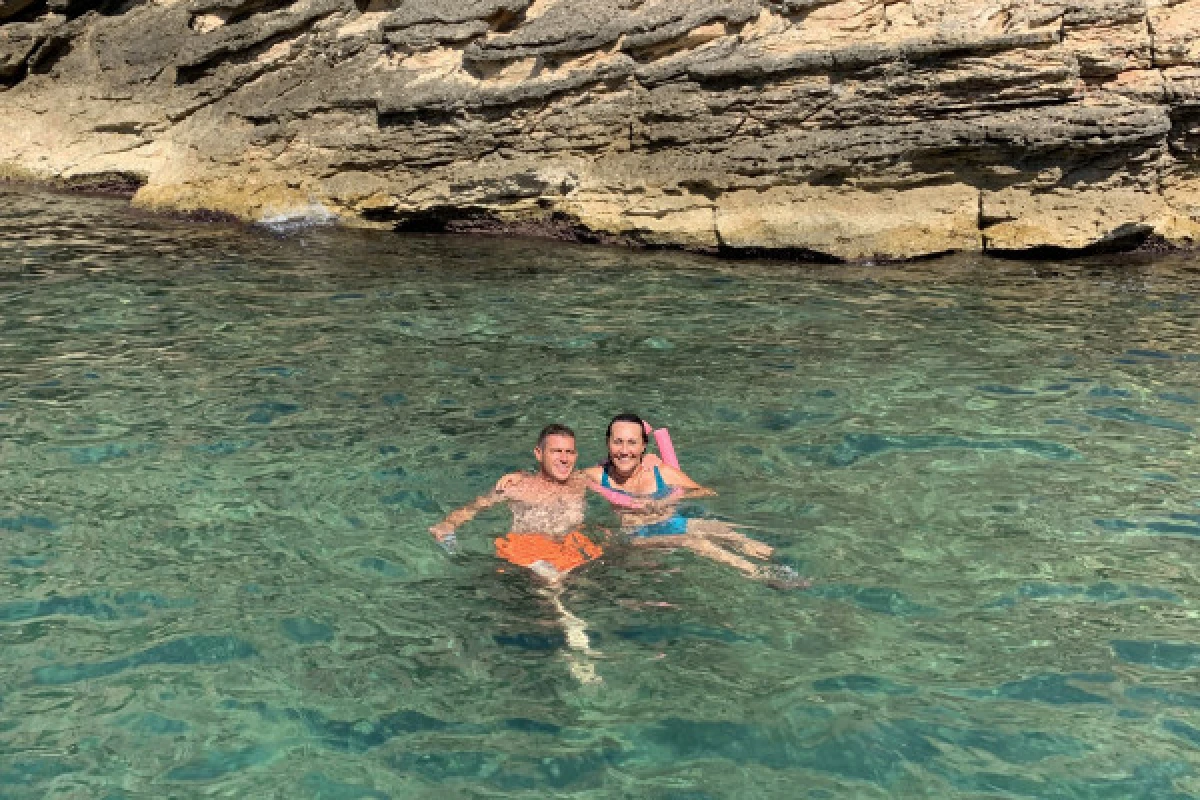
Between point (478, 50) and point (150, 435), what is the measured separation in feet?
27.1

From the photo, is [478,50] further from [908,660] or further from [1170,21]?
[908,660]

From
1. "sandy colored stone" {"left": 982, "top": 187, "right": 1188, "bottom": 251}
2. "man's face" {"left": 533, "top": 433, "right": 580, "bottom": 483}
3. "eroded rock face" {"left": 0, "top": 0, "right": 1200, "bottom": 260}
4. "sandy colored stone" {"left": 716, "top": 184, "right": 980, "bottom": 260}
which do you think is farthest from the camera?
"sandy colored stone" {"left": 716, "top": 184, "right": 980, "bottom": 260}

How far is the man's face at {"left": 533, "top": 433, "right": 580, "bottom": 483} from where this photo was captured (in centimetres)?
622

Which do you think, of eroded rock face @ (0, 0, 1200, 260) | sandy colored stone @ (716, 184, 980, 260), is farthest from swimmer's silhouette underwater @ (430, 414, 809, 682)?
eroded rock face @ (0, 0, 1200, 260)

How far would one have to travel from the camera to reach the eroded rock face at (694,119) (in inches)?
465

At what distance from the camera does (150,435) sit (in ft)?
23.7

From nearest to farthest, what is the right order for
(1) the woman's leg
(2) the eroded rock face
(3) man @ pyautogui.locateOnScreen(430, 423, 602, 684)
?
(3) man @ pyautogui.locateOnScreen(430, 423, 602, 684) < (1) the woman's leg < (2) the eroded rock face

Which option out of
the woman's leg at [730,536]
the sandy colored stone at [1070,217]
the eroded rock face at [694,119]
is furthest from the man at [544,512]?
the sandy colored stone at [1070,217]

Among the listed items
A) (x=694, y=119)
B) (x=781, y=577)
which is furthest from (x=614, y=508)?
(x=694, y=119)

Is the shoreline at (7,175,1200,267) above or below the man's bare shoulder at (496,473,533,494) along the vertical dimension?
above

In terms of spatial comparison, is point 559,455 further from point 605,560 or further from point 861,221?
point 861,221

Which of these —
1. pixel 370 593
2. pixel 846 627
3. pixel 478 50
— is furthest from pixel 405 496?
pixel 478 50

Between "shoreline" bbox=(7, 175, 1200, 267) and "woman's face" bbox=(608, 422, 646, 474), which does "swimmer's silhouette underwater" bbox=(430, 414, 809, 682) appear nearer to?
"woman's face" bbox=(608, 422, 646, 474)

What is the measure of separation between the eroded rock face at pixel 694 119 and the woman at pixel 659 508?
689cm
